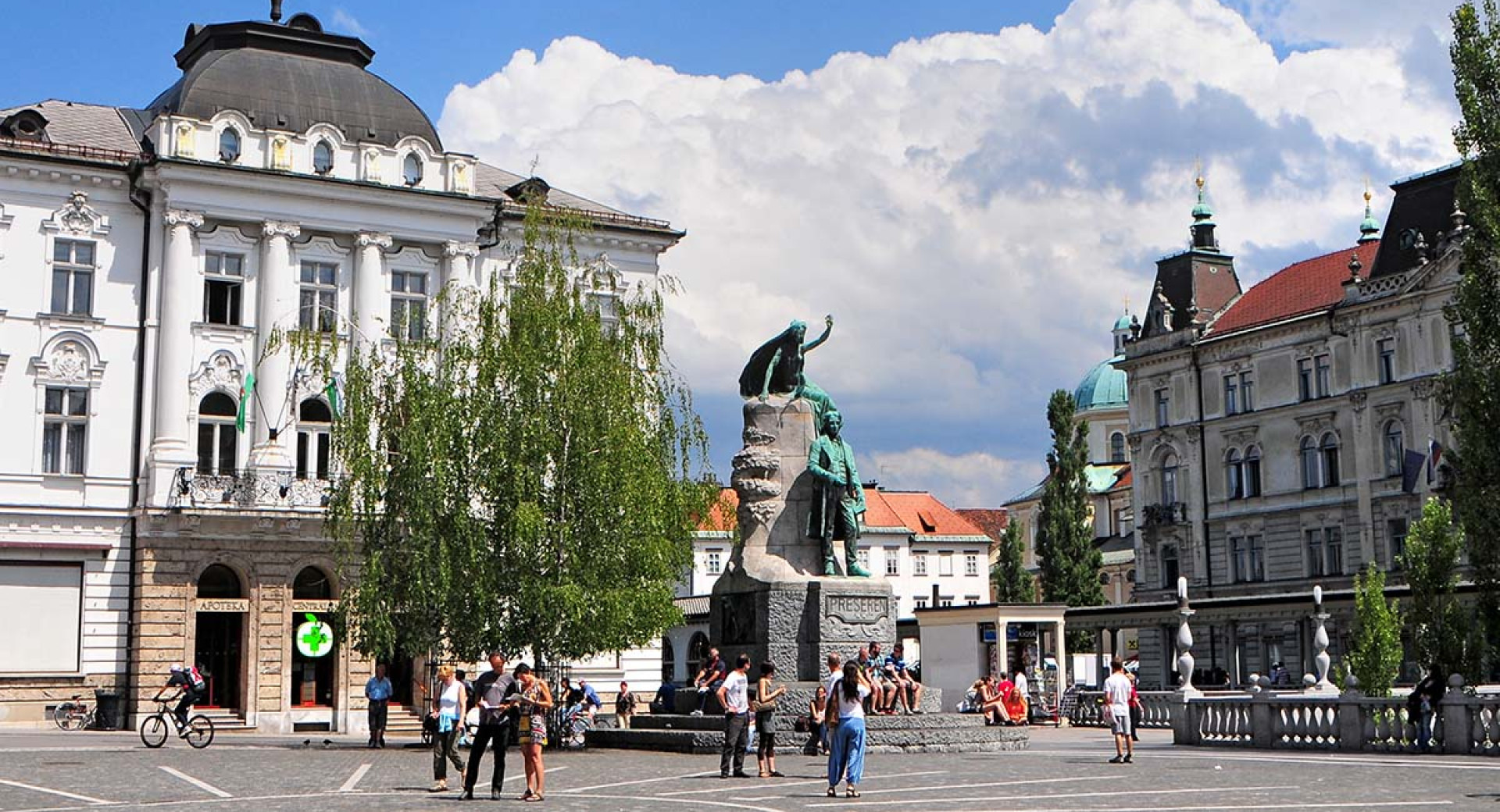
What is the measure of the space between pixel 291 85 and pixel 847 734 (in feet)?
107

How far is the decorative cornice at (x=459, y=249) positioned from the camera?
4659 cm

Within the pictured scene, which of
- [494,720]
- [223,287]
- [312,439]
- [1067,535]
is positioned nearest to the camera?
[494,720]

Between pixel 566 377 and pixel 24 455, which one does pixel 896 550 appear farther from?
pixel 566 377

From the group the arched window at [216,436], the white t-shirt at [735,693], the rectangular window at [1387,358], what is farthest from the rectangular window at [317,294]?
the rectangular window at [1387,358]

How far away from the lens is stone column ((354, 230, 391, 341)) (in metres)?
45.1

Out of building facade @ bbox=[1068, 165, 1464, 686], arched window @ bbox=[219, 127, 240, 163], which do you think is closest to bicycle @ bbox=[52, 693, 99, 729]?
arched window @ bbox=[219, 127, 240, 163]

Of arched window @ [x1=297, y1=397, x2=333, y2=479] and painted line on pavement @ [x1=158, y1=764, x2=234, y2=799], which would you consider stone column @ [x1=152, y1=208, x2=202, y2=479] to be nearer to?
arched window @ [x1=297, y1=397, x2=333, y2=479]

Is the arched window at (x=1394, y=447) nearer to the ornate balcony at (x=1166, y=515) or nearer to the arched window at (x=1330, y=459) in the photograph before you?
the arched window at (x=1330, y=459)

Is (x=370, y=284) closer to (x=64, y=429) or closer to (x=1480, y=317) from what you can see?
(x=64, y=429)

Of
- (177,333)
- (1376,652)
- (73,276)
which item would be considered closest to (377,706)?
(177,333)

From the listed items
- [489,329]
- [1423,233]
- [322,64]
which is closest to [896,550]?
[1423,233]

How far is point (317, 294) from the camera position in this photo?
148 feet

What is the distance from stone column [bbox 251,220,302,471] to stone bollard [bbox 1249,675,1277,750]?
2483 cm

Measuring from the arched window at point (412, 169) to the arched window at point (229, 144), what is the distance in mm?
4385
